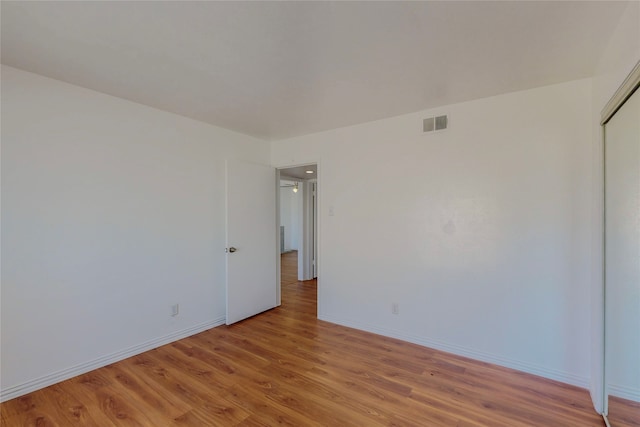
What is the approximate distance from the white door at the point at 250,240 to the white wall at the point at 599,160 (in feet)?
10.9

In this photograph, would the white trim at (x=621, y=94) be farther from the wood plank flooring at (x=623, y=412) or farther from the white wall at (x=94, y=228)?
the white wall at (x=94, y=228)

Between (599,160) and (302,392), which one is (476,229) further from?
(302,392)

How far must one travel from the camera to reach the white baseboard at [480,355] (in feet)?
7.17

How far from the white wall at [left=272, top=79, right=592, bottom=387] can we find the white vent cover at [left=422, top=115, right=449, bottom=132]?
55 millimetres

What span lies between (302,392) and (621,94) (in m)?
2.72

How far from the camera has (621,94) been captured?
1.48 meters

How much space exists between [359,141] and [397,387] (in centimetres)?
247

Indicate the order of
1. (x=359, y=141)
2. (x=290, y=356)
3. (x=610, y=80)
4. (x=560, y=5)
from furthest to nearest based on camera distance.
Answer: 1. (x=359, y=141)
2. (x=290, y=356)
3. (x=610, y=80)
4. (x=560, y=5)

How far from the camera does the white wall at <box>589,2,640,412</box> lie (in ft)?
4.84

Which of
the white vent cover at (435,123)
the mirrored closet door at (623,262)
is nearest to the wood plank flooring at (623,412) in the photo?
the mirrored closet door at (623,262)

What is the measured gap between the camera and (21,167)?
2.02 metres

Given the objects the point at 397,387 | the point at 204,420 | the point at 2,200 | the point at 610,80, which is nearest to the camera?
the point at 610,80

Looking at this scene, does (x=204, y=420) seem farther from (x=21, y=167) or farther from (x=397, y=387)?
(x=21, y=167)

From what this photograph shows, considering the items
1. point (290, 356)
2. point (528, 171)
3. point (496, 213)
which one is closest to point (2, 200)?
point (290, 356)
